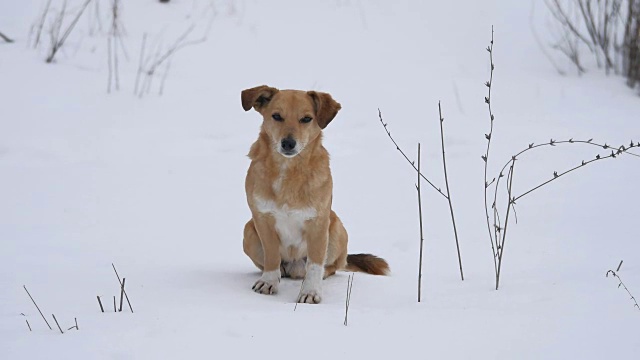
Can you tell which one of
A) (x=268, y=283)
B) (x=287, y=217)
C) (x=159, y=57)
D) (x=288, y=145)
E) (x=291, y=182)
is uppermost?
(x=159, y=57)

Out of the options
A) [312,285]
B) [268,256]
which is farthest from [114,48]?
[312,285]

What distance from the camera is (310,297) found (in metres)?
4.62

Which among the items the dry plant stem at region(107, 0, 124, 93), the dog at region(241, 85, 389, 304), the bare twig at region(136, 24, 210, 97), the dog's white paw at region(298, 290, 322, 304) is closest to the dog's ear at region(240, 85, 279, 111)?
the dog at region(241, 85, 389, 304)

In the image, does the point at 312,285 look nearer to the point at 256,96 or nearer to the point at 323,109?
the point at 323,109

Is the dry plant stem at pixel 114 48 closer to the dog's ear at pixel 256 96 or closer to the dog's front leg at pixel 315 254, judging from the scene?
the dog's ear at pixel 256 96

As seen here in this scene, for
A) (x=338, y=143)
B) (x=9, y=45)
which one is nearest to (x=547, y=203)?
(x=338, y=143)

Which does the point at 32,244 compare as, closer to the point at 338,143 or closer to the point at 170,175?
the point at 170,175

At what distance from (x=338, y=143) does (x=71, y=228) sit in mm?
3064

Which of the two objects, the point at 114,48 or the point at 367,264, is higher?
the point at 114,48

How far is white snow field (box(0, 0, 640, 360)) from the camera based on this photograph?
352cm

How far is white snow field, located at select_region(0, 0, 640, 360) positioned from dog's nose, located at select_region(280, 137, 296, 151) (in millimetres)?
796

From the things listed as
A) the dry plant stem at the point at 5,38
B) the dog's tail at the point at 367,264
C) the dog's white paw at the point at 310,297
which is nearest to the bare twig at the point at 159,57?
the dry plant stem at the point at 5,38

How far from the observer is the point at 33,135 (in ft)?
25.6

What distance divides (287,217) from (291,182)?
0.63 ft
